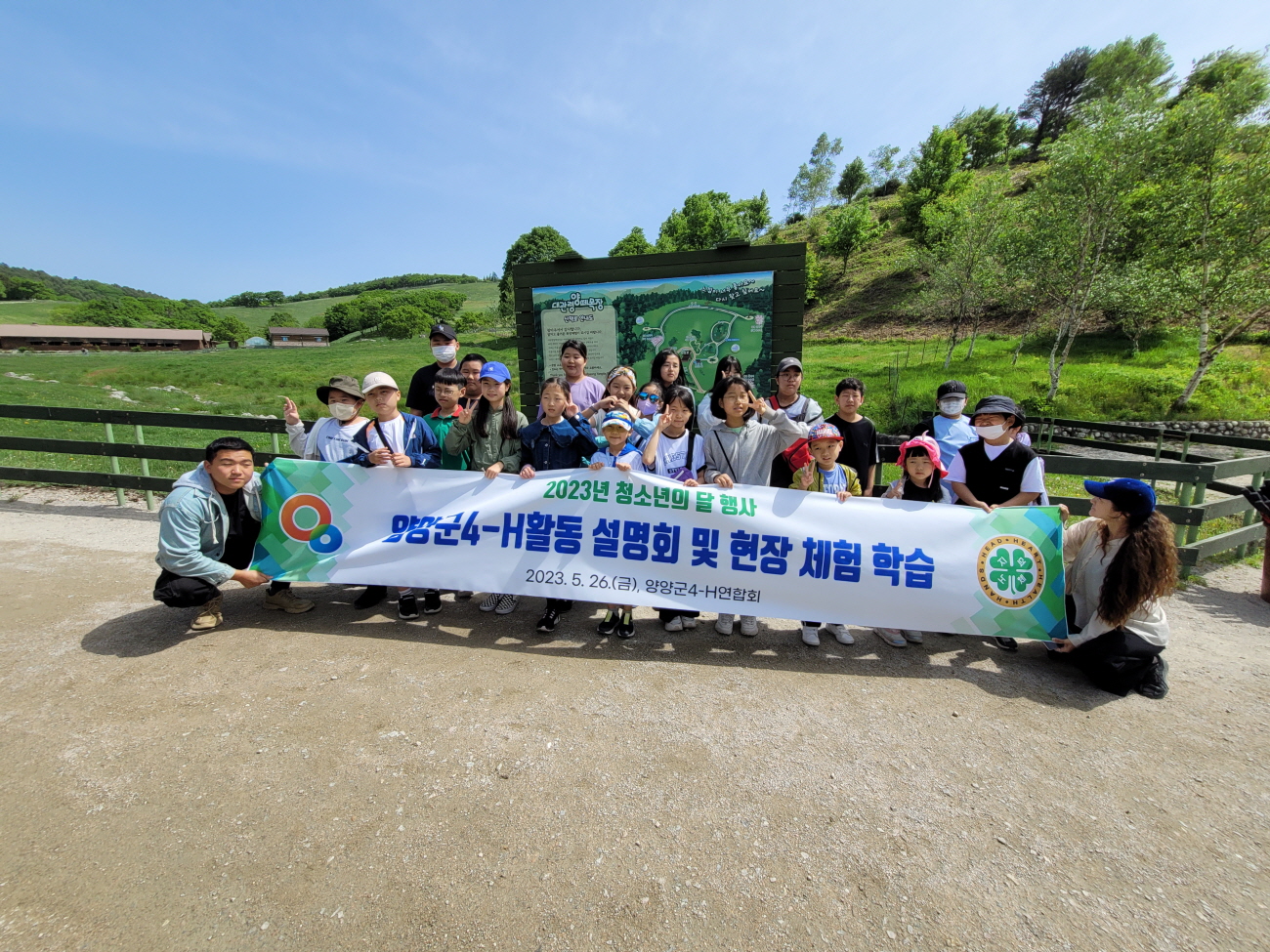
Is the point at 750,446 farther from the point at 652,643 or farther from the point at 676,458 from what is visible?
the point at 652,643

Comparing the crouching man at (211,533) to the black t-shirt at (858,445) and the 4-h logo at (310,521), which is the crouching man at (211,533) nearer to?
the 4-h logo at (310,521)

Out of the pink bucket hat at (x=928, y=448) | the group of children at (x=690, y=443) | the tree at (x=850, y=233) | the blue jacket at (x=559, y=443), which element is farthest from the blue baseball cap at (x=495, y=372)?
the tree at (x=850, y=233)

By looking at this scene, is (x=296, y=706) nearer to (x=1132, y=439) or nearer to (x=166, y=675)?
(x=166, y=675)

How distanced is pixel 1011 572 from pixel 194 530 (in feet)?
19.9

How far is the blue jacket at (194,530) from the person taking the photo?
12.8 ft

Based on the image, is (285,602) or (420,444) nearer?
(285,602)

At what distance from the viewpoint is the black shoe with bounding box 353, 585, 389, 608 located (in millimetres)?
4582

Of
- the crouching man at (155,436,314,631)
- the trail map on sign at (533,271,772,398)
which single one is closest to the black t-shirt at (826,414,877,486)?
the trail map on sign at (533,271,772,398)

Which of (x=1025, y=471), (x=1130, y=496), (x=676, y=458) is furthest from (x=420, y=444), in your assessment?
(x=1130, y=496)

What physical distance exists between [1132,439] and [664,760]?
2149 cm

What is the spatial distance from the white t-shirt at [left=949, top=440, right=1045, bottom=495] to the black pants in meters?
5.90

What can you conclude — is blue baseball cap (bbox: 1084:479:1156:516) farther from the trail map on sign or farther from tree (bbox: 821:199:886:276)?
tree (bbox: 821:199:886:276)

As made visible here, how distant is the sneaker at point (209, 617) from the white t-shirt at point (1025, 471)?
5983 millimetres

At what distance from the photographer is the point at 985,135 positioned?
65562mm
